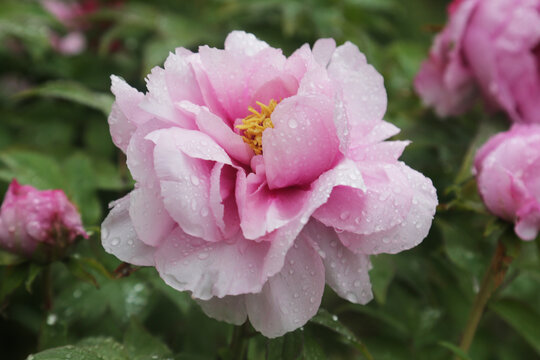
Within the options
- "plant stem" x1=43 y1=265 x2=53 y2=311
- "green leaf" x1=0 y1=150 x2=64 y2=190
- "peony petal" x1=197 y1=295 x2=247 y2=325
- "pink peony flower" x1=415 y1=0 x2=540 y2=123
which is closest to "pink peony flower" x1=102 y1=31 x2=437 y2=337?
"peony petal" x1=197 y1=295 x2=247 y2=325

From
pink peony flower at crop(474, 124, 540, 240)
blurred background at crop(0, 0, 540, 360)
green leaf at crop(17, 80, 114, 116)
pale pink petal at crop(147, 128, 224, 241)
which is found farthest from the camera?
green leaf at crop(17, 80, 114, 116)

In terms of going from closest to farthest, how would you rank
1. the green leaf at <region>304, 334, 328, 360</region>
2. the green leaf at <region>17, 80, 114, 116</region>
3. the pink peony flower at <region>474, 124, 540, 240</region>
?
the green leaf at <region>304, 334, 328, 360</region>
the pink peony flower at <region>474, 124, 540, 240</region>
the green leaf at <region>17, 80, 114, 116</region>

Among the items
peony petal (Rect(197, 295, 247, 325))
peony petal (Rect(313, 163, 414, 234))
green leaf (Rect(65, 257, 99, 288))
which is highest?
peony petal (Rect(313, 163, 414, 234))

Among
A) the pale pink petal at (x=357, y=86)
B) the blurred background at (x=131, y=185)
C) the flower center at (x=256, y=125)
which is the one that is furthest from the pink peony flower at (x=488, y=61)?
the flower center at (x=256, y=125)

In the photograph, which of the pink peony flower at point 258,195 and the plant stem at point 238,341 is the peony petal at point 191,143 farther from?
the plant stem at point 238,341

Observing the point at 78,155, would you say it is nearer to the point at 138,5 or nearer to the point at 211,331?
the point at 211,331

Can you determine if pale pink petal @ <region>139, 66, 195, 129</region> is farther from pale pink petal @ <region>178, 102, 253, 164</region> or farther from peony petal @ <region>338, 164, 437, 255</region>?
Answer: peony petal @ <region>338, 164, 437, 255</region>
